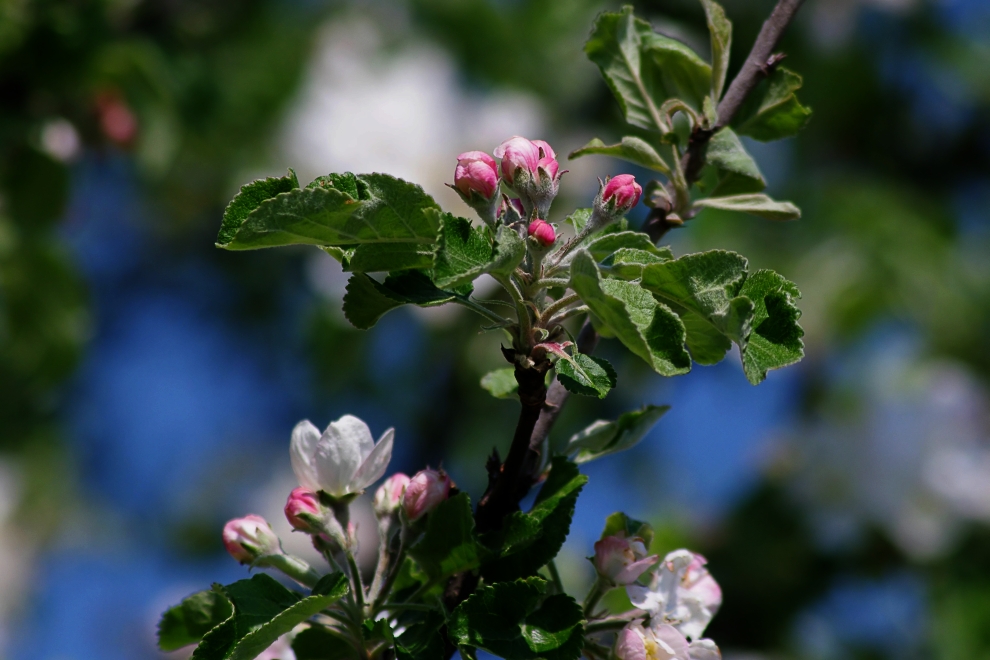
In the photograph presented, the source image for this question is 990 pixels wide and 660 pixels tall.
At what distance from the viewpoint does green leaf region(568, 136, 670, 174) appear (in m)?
0.74

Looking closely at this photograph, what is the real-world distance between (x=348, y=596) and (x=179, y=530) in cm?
309

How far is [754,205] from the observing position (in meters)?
0.78

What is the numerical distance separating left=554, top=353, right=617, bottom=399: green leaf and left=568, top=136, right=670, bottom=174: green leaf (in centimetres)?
22

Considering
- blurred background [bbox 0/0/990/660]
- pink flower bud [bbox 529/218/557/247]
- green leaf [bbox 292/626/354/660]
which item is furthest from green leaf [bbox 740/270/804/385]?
blurred background [bbox 0/0/990/660]

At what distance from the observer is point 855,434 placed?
294 centimetres

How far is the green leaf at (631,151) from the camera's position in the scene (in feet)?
2.43

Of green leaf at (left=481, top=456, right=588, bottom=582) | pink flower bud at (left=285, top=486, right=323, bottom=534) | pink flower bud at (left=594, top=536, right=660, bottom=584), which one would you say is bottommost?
pink flower bud at (left=594, top=536, right=660, bottom=584)

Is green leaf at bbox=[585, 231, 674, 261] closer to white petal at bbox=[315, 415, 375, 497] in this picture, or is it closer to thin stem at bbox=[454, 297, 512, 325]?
thin stem at bbox=[454, 297, 512, 325]

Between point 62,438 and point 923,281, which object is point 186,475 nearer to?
point 62,438

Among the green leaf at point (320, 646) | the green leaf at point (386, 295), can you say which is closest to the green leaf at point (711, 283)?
the green leaf at point (386, 295)

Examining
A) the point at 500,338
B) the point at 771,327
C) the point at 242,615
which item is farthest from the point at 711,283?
the point at 500,338

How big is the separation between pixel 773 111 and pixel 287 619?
0.57 m

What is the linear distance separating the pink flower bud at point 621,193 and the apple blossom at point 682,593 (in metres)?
0.26

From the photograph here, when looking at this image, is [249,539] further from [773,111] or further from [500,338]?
[500,338]
